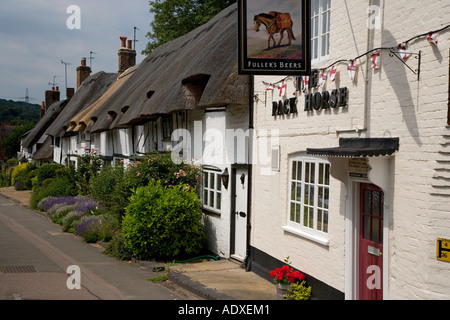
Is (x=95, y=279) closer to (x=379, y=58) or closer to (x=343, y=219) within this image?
(x=343, y=219)

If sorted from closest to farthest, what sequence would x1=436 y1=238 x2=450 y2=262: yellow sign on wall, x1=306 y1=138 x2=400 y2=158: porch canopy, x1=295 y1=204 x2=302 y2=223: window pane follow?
x1=436 y1=238 x2=450 y2=262: yellow sign on wall < x1=306 y1=138 x2=400 y2=158: porch canopy < x1=295 y1=204 x2=302 y2=223: window pane

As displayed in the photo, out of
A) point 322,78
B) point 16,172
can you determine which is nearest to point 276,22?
point 322,78

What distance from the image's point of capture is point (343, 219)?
7.51 metres

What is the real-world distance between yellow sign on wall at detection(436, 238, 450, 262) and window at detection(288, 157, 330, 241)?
252 centimetres

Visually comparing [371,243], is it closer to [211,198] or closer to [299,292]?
[299,292]

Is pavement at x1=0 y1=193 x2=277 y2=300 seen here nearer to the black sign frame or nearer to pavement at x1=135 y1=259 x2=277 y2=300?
pavement at x1=135 y1=259 x2=277 y2=300

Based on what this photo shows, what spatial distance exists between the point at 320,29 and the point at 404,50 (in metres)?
2.43

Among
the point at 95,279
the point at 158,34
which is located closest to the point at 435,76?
the point at 95,279

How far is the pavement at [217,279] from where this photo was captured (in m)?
8.78

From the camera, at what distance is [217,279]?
32.5 ft

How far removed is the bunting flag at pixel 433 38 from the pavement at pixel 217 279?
4.81 meters

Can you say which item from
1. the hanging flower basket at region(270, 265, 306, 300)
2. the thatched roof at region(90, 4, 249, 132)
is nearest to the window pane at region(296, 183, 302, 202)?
the hanging flower basket at region(270, 265, 306, 300)

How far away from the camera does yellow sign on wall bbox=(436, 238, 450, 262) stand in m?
5.55
